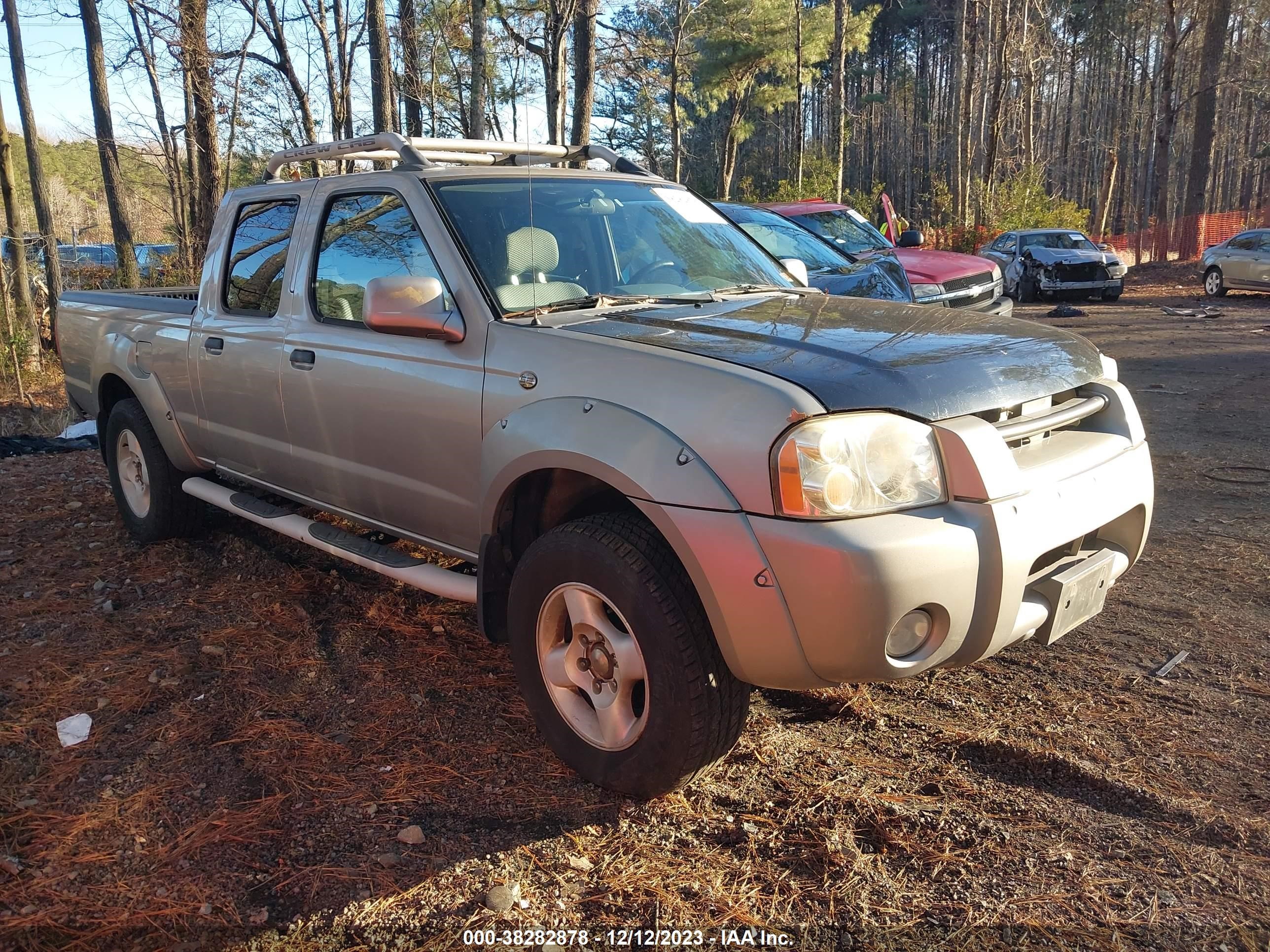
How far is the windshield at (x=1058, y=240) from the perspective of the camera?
2067 centimetres

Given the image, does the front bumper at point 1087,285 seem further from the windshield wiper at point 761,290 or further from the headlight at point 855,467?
the headlight at point 855,467

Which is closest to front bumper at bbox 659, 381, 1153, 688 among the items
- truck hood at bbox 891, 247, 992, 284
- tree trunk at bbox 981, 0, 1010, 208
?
truck hood at bbox 891, 247, 992, 284

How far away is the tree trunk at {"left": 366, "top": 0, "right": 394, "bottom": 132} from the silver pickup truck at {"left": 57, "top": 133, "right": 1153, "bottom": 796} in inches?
507

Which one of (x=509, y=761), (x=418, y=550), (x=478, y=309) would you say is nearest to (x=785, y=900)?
(x=509, y=761)

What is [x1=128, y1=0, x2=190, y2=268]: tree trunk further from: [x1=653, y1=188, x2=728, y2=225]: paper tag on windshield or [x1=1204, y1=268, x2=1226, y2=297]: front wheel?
[x1=1204, y1=268, x2=1226, y2=297]: front wheel

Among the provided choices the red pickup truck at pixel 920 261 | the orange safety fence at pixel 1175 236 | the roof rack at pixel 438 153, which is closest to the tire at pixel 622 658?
the roof rack at pixel 438 153

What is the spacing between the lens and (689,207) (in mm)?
4223

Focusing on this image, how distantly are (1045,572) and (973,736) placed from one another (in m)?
0.75

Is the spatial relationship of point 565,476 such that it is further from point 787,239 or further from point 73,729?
point 787,239

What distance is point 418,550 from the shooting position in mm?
5188

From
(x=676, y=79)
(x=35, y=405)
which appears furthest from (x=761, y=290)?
(x=676, y=79)

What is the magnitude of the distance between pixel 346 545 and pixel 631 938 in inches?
81.4

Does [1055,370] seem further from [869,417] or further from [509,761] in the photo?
[509,761]

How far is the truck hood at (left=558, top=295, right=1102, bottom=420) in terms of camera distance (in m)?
2.50
